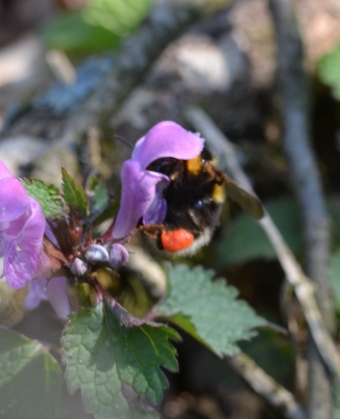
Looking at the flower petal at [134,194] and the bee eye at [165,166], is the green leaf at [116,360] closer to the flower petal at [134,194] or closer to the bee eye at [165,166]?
the flower petal at [134,194]

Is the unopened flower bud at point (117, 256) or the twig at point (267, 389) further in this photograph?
the twig at point (267, 389)

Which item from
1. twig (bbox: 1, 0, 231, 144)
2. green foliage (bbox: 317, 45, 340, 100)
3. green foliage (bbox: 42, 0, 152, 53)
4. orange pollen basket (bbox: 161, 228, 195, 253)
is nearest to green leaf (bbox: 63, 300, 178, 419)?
orange pollen basket (bbox: 161, 228, 195, 253)

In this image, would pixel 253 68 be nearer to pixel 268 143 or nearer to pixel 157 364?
pixel 268 143

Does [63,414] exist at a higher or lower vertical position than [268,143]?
higher

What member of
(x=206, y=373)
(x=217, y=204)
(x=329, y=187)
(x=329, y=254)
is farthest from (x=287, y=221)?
(x=217, y=204)

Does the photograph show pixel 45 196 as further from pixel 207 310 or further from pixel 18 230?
pixel 207 310

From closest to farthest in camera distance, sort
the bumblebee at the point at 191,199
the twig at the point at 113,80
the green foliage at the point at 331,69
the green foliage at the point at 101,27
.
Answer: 1. the bumblebee at the point at 191,199
2. the twig at the point at 113,80
3. the green foliage at the point at 331,69
4. the green foliage at the point at 101,27

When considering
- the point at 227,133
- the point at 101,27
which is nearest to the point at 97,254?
the point at 227,133

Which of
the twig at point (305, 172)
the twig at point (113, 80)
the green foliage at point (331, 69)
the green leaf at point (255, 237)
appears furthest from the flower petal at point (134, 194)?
the green foliage at point (331, 69)
